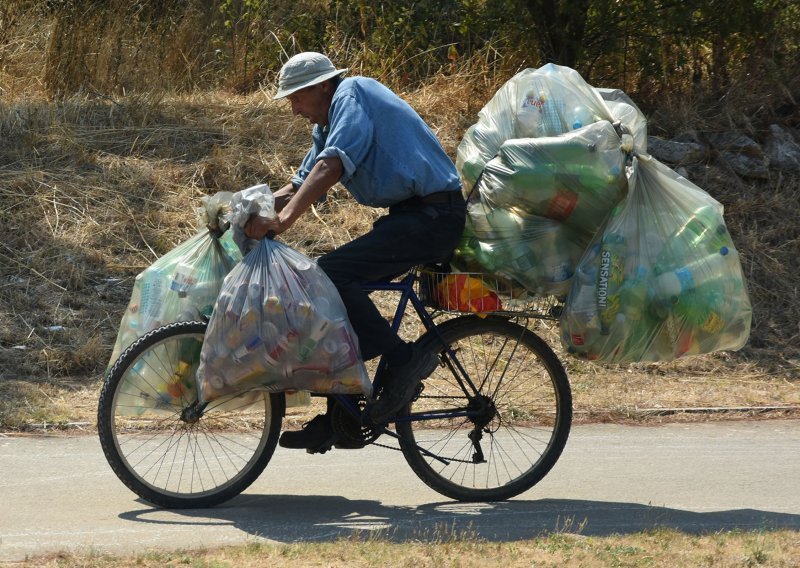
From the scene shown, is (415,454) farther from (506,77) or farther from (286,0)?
(286,0)

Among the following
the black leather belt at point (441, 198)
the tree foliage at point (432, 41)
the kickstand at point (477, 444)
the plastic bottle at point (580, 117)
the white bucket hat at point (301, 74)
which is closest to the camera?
the white bucket hat at point (301, 74)

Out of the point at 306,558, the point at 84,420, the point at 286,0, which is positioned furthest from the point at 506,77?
the point at 306,558

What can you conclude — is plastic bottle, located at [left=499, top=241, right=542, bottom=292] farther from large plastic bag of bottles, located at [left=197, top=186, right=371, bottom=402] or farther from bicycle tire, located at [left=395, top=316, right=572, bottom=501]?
large plastic bag of bottles, located at [left=197, top=186, right=371, bottom=402]

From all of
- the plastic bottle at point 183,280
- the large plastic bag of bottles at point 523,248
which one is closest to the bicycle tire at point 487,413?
the large plastic bag of bottles at point 523,248

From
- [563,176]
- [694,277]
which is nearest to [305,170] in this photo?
[563,176]

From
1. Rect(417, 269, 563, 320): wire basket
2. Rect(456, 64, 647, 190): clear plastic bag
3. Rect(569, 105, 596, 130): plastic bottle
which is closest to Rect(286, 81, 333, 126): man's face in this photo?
Rect(456, 64, 647, 190): clear plastic bag

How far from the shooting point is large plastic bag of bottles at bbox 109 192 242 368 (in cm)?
526

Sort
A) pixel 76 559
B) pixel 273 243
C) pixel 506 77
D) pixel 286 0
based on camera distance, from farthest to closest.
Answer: pixel 286 0 < pixel 506 77 < pixel 273 243 < pixel 76 559

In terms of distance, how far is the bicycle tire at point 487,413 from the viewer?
5.49 meters

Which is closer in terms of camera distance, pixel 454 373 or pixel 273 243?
pixel 273 243

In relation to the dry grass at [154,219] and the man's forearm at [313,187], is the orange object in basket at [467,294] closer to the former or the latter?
the man's forearm at [313,187]

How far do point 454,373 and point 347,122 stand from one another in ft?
4.32

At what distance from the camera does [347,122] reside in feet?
16.3

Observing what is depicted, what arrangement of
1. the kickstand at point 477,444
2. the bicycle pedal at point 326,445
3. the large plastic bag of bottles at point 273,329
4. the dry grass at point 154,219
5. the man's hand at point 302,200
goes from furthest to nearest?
the dry grass at point 154,219
the kickstand at point 477,444
the bicycle pedal at point 326,445
the man's hand at point 302,200
the large plastic bag of bottles at point 273,329
